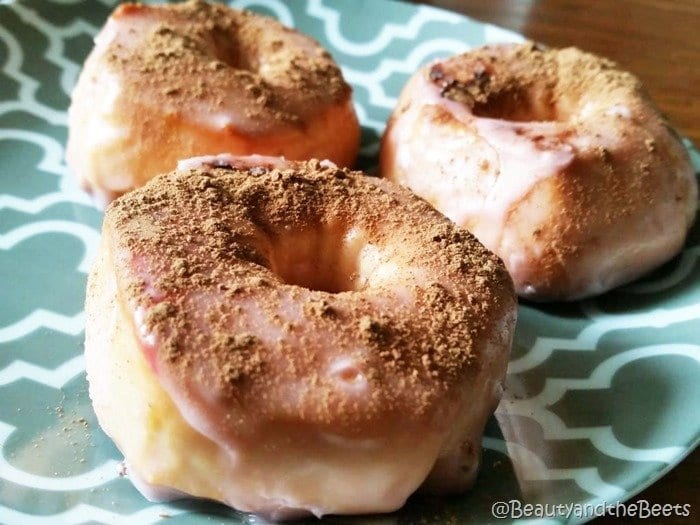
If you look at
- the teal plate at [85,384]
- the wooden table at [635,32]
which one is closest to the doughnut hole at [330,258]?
the teal plate at [85,384]

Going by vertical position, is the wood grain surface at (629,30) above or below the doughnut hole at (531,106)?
below

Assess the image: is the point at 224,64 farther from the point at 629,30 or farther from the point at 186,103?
the point at 629,30

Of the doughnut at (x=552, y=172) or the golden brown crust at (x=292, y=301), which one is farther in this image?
the doughnut at (x=552, y=172)

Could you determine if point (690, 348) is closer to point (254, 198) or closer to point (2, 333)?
point (254, 198)

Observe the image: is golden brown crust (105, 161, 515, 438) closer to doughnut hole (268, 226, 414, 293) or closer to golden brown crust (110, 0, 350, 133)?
doughnut hole (268, 226, 414, 293)

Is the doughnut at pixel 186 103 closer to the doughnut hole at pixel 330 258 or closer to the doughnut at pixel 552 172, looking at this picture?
the doughnut at pixel 552 172

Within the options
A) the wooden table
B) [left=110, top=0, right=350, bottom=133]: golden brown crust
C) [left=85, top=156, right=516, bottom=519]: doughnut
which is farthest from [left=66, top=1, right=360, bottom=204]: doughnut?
the wooden table
